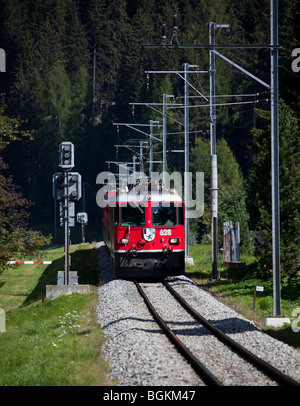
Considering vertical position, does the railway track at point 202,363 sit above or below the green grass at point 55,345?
above

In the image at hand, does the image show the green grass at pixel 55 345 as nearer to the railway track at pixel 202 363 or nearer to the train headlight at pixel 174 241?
the railway track at pixel 202 363

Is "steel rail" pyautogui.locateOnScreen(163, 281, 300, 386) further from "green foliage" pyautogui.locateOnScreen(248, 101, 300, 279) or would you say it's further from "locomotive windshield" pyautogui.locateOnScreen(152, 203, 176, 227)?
"locomotive windshield" pyautogui.locateOnScreen(152, 203, 176, 227)

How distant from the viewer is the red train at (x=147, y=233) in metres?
21.1

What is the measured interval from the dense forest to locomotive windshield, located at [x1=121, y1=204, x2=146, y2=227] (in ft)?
52.2

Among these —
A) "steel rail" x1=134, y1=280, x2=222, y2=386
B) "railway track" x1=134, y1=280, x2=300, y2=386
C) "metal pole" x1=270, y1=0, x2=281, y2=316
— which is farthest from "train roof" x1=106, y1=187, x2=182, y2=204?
"metal pole" x1=270, y1=0, x2=281, y2=316

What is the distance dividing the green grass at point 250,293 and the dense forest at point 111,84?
1284cm

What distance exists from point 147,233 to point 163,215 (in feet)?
2.86

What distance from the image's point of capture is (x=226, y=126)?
74875 mm

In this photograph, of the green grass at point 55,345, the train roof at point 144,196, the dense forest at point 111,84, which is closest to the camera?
the green grass at point 55,345

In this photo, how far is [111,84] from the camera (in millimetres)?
108562

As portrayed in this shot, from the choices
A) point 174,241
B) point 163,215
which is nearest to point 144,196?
point 163,215

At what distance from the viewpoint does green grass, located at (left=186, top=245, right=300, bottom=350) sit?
14.2 meters

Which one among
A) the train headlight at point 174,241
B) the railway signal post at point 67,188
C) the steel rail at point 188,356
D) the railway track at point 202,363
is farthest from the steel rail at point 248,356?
the railway signal post at point 67,188
